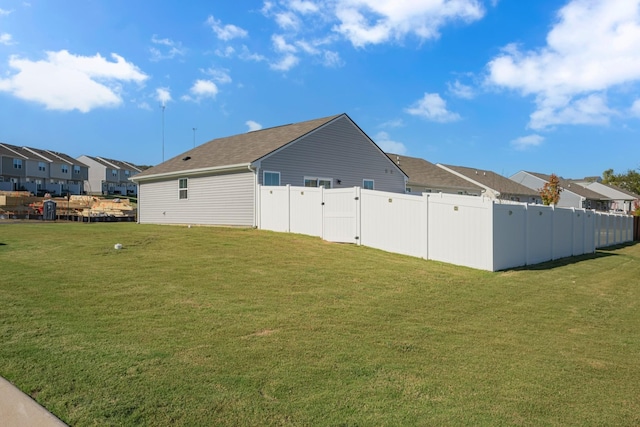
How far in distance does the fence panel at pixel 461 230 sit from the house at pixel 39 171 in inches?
2417

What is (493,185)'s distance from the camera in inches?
1679

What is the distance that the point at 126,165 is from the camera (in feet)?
287

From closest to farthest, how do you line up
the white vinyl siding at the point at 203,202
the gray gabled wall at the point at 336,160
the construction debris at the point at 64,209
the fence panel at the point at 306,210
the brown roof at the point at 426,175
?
the fence panel at the point at 306,210, the white vinyl siding at the point at 203,202, the gray gabled wall at the point at 336,160, the construction debris at the point at 64,209, the brown roof at the point at 426,175

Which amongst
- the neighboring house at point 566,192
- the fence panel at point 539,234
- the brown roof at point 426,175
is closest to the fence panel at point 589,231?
the fence panel at point 539,234

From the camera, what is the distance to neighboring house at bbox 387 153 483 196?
32812mm

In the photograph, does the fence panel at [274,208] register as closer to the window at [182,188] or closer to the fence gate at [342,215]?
the fence gate at [342,215]

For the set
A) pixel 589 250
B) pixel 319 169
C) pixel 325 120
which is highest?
pixel 325 120

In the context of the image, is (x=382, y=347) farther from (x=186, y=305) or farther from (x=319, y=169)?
(x=319, y=169)

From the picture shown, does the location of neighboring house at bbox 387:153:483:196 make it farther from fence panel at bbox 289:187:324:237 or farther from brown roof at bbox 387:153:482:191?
fence panel at bbox 289:187:324:237

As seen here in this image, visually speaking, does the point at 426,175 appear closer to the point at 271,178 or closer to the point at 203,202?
the point at 271,178

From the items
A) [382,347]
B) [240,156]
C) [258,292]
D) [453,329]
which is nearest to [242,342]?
[382,347]

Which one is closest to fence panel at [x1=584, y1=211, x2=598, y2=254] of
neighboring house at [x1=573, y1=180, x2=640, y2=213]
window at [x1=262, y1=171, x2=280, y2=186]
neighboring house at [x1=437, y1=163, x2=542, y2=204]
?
window at [x1=262, y1=171, x2=280, y2=186]

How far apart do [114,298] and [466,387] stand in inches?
196

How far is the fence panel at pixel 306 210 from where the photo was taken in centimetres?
1512
